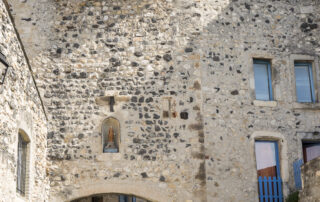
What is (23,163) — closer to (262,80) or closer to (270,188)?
(270,188)

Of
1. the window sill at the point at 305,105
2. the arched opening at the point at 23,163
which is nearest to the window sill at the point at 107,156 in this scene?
the arched opening at the point at 23,163

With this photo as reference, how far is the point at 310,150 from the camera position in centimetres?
1223

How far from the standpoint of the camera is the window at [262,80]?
40.1 ft

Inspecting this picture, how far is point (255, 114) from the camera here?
11.9 metres

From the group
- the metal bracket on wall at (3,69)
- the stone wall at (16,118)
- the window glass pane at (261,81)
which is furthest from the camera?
the window glass pane at (261,81)

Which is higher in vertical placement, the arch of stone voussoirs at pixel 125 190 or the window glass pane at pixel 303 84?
the window glass pane at pixel 303 84

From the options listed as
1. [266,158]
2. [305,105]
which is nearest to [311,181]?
[266,158]

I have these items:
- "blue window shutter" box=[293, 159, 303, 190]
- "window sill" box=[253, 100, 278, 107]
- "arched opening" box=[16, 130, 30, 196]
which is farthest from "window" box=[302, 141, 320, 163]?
"arched opening" box=[16, 130, 30, 196]

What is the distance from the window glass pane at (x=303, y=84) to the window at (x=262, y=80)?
0.71 meters

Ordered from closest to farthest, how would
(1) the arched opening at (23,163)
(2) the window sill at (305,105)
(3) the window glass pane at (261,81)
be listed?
(1) the arched opening at (23,163), (2) the window sill at (305,105), (3) the window glass pane at (261,81)

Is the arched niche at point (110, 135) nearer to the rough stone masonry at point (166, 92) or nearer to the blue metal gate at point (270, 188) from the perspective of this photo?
the rough stone masonry at point (166, 92)

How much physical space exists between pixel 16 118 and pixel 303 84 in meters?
6.85

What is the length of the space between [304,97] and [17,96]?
6.73 metres

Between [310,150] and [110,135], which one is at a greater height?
[110,135]
